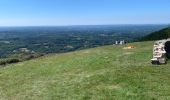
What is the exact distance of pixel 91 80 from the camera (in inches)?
975

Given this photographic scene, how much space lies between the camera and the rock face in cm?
2905

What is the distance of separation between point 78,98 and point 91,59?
13.4 m

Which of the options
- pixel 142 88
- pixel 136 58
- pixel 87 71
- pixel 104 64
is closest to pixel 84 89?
pixel 142 88

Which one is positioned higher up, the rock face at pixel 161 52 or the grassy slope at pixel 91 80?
the rock face at pixel 161 52

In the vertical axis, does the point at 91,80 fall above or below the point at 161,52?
below

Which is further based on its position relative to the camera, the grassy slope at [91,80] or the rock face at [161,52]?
the rock face at [161,52]

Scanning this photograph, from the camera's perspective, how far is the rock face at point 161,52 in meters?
29.0

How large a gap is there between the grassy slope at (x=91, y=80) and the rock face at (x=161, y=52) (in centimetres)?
A: 73

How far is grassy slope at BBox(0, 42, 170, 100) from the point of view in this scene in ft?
69.9

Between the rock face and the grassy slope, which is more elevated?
the rock face

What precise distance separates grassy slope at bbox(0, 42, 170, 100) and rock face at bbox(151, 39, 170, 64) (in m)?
0.73

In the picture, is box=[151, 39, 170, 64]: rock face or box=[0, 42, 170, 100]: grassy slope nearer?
box=[0, 42, 170, 100]: grassy slope

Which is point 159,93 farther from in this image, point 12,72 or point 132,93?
point 12,72

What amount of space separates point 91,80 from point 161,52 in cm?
879
